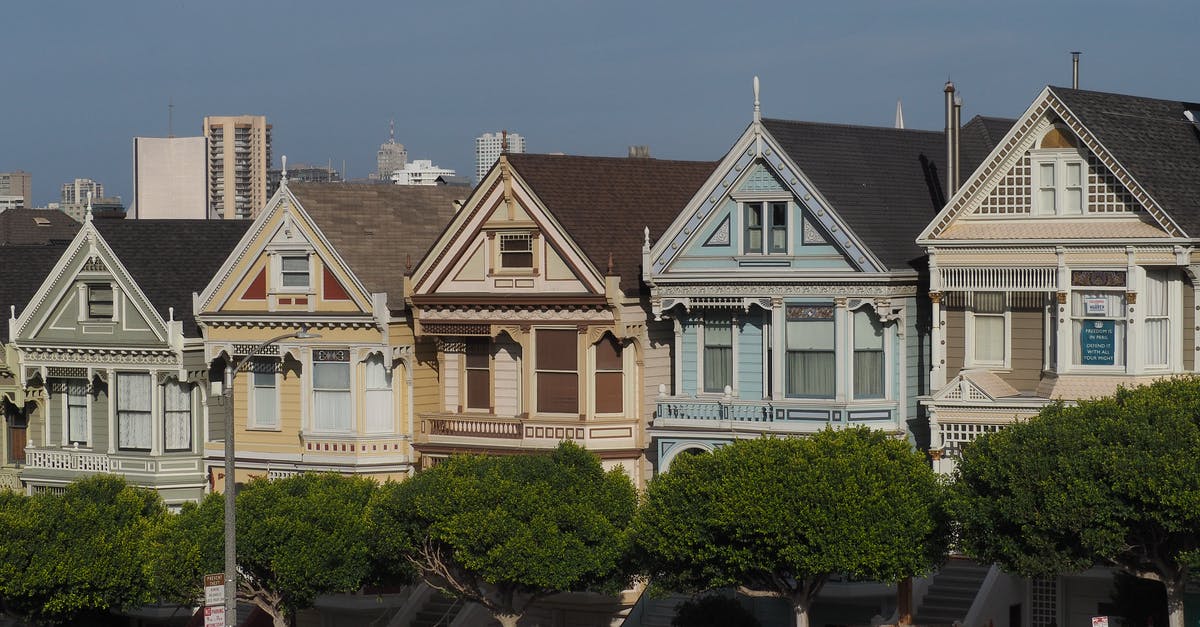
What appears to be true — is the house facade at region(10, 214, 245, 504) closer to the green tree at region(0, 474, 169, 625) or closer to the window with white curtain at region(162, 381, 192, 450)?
the window with white curtain at region(162, 381, 192, 450)

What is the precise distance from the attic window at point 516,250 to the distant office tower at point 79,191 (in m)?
101

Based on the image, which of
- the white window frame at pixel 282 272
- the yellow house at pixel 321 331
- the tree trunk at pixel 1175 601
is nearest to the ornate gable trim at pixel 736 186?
the yellow house at pixel 321 331

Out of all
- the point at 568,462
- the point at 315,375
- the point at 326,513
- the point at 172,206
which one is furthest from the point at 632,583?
the point at 172,206

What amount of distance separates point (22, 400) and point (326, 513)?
48.5 feet

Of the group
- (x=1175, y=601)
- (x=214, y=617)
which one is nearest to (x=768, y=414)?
(x=1175, y=601)

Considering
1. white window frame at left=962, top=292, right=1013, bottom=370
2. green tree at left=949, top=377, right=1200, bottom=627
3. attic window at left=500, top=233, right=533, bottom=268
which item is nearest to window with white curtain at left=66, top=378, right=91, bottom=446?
attic window at left=500, top=233, right=533, bottom=268

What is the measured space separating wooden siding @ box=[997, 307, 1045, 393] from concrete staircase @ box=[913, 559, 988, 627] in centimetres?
394

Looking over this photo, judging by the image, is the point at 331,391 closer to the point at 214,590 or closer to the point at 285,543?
the point at 285,543

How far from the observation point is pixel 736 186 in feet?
167

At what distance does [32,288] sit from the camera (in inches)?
2566

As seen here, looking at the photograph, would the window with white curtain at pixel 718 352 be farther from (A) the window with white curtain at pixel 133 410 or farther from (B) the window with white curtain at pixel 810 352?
(A) the window with white curtain at pixel 133 410

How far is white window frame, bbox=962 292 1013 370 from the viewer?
49281 mm

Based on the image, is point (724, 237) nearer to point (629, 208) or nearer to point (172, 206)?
point (629, 208)

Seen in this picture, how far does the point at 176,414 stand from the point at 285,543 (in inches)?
413
